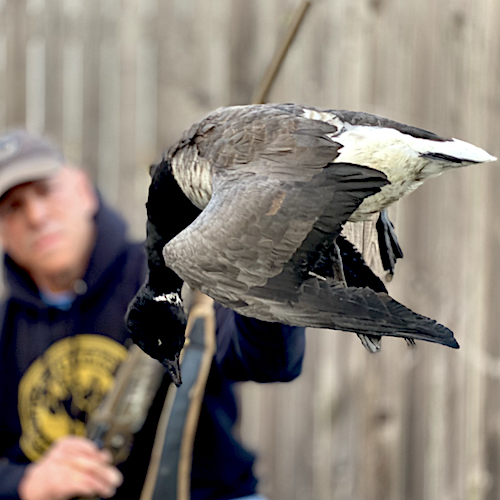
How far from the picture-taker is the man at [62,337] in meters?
0.91

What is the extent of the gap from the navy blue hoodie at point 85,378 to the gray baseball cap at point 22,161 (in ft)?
0.40

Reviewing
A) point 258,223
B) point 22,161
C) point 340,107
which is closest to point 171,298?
point 258,223

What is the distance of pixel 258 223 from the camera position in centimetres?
26

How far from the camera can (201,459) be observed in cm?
92

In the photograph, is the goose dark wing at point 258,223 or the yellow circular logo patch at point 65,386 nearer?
the goose dark wing at point 258,223

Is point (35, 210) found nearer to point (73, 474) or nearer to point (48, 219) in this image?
point (48, 219)

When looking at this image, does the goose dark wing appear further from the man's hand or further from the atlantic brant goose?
the man's hand

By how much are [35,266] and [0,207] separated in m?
0.11

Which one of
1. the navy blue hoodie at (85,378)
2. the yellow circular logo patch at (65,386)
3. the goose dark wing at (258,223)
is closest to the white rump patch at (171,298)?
the goose dark wing at (258,223)

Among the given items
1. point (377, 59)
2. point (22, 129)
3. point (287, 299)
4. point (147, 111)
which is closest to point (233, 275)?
point (287, 299)

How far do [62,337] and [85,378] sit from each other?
0.09 m

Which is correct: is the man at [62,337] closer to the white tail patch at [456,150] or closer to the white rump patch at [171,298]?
the white rump patch at [171,298]

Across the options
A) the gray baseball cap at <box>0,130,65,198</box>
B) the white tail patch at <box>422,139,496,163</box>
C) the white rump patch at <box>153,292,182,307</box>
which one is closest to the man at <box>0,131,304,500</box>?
the gray baseball cap at <box>0,130,65,198</box>

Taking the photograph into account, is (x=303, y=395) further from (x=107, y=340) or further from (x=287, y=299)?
(x=287, y=299)
